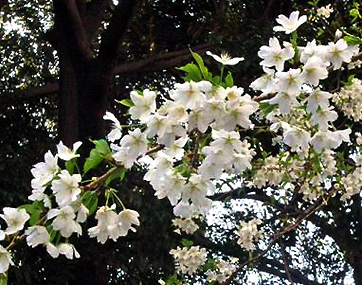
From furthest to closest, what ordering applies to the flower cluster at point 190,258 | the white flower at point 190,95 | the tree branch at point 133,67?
the tree branch at point 133,67
the flower cluster at point 190,258
the white flower at point 190,95

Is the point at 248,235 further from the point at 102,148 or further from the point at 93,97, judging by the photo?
the point at 102,148

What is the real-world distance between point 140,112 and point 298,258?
484cm

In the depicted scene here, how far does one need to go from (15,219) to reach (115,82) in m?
3.28

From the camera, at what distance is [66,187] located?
1001 millimetres

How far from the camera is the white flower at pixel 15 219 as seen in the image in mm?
1019

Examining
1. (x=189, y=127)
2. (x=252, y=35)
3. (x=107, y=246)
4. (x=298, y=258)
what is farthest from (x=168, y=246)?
(x=189, y=127)

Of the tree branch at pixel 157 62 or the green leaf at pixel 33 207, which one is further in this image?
the tree branch at pixel 157 62

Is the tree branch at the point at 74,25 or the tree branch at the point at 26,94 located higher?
the tree branch at the point at 26,94

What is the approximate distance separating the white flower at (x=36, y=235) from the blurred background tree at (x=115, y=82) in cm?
174

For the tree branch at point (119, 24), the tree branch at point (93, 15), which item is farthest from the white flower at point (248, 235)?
the tree branch at point (93, 15)

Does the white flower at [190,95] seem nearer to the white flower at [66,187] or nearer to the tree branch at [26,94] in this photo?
the white flower at [66,187]

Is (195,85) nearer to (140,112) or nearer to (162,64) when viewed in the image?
(140,112)

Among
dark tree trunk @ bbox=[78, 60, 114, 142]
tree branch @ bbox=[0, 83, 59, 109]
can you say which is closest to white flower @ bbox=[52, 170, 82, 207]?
dark tree trunk @ bbox=[78, 60, 114, 142]

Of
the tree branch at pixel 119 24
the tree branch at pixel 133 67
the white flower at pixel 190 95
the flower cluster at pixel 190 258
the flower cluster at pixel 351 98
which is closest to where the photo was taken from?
the white flower at pixel 190 95
